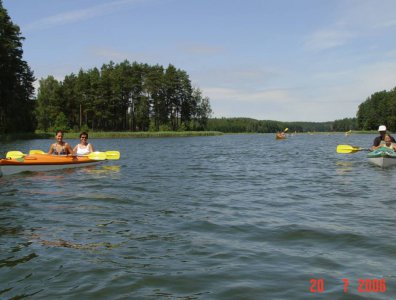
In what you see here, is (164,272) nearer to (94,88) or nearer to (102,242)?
(102,242)

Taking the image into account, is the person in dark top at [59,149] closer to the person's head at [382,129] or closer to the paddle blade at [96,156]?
the paddle blade at [96,156]

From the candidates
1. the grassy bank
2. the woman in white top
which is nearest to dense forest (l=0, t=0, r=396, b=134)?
the grassy bank

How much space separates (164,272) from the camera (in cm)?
491

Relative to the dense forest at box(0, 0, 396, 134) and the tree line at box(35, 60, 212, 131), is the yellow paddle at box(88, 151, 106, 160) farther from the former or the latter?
the tree line at box(35, 60, 212, 131)

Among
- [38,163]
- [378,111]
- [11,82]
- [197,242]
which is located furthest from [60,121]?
[378,111]

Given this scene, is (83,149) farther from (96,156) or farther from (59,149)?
(59,149)

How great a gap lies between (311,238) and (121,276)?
3.20m

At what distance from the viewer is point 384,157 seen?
16969 mm

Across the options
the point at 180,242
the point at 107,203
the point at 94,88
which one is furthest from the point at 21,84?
the point at 180,242

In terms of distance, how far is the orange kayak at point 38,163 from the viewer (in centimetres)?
1404
